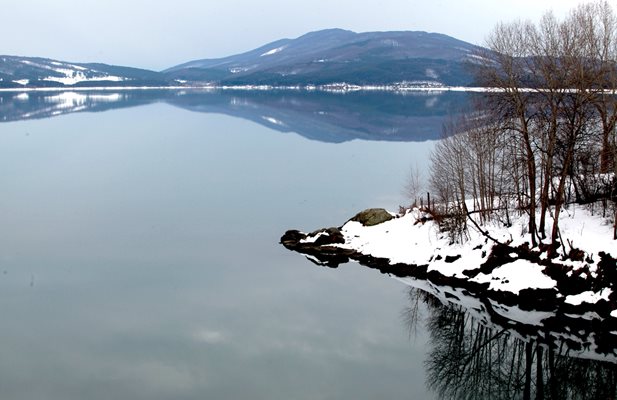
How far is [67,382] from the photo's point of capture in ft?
73.9

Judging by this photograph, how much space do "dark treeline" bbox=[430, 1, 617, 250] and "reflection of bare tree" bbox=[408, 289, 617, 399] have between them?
302 inches

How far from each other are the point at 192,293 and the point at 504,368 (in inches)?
640

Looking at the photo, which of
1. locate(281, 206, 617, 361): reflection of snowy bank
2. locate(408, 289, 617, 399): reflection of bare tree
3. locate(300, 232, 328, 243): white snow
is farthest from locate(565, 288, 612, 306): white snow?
locate(300, 232, 328, 243): white snow

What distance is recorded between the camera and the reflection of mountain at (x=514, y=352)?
22.7m

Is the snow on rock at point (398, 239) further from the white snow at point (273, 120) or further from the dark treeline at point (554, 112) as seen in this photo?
the white snow at point (273, 120)

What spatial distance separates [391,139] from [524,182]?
62.5 metres

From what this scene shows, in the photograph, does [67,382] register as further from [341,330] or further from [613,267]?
[613,267]

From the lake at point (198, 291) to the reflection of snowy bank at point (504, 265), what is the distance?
207 cm

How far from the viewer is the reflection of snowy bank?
28.3m

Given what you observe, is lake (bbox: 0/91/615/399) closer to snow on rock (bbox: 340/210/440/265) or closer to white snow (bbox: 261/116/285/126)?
snow on rock (bbox: 340/210/440/265)

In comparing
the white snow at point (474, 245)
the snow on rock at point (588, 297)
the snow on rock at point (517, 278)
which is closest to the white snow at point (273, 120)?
the white snow at point (474, 245)

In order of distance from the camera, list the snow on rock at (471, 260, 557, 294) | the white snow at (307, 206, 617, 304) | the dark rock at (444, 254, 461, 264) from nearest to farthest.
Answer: the snow on rock at (471, 260, 557, 294)
the white snow at (307, 206, 617, 304)
the dark rock at (444, 254, 461, 264)

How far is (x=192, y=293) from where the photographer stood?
32.1 meters

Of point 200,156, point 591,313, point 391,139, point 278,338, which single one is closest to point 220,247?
point 278,338
